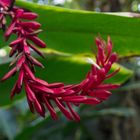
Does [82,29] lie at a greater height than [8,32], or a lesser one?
lesser

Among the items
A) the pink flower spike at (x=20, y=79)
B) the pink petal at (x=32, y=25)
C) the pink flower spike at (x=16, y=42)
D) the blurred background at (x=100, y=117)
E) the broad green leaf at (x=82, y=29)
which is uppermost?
the pink petal at (x=32, y=25)

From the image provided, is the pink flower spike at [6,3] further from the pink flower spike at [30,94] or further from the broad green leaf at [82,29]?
the broad green leaf at [82,29]

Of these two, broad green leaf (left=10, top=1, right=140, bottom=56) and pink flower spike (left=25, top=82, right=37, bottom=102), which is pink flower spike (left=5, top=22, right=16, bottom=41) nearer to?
pink flower spike (left=25, top=82, right=37, bottom=102)

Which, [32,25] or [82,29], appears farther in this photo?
[82,29]

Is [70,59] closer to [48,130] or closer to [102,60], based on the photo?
[102,60]

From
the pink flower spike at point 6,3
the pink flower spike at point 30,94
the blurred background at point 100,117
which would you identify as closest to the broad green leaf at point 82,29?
the pink flower spike at point 6,3

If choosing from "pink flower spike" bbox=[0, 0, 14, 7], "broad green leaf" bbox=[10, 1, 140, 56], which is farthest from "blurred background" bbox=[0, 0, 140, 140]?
"pink flower spike" bbox=[0, 0, 14, 7]

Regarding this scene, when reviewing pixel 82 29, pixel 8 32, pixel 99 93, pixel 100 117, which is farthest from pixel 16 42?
pixel 100 117

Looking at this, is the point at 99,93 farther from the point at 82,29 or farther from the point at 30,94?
the point at 82,29

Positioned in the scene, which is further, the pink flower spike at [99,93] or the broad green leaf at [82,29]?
the broad green leaf at [82,29]
